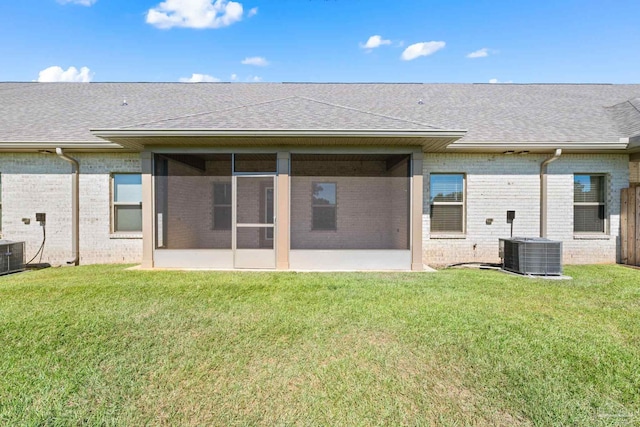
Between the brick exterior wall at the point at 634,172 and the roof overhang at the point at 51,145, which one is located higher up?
the roof overhang at the point at 51,145

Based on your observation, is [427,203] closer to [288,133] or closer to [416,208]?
[416,208]

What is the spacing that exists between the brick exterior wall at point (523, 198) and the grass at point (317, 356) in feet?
9.89

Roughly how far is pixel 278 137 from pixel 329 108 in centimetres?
190

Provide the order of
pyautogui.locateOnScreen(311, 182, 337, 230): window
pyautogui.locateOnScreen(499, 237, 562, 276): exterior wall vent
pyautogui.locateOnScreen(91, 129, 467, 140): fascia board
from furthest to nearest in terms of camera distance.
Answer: pyautogui.locateOnScreen(311, 182, 337, 230): window
pyautogui.locateOnScreen(499, 237, 562, 276): exterior wall vent
pyautogui.locateOnScreen(91, 129, 467, 140): fascia board

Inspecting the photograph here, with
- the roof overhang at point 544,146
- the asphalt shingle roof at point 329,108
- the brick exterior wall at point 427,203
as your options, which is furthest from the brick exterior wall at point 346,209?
the roof overhang at point 544,146

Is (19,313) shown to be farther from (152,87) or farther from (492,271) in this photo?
(152,87)

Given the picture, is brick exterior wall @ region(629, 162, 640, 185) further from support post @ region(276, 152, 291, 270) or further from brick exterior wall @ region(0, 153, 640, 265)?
support post @ region(276, 152, 291, 270)

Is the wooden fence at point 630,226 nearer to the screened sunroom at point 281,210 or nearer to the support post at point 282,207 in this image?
the screened sunroom at point 281,210

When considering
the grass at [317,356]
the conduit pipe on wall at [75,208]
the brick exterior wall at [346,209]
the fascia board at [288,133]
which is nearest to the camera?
the grass at [317,356]

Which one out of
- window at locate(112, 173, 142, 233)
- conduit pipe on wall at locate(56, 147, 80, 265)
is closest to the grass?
conduit pipe on wall at locate(56, 147, 80, 265)

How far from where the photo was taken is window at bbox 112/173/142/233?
8.38 meters

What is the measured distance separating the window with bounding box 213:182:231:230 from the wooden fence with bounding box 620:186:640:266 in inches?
409

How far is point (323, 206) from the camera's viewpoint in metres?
10.5

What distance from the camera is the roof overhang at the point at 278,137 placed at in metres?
6.58
